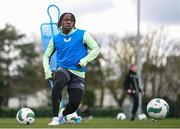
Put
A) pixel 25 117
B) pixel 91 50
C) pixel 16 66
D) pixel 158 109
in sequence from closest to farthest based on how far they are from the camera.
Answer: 1. pixel 91 50
2. pixel 25 117
3. pixel 158 109
4. pixel 16 66

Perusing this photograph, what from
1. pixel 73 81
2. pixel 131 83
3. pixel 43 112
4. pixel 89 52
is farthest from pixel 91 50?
pixel 43 112

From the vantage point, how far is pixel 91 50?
36.0 feet

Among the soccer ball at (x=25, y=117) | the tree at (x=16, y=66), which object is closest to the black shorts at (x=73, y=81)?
the soccer ball at (x=25, y=117)

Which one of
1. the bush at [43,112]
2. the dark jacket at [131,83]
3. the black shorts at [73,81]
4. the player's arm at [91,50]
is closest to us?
the player's arm at [91,50]

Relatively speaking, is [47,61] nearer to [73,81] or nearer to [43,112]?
[73,81]

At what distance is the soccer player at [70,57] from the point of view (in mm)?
10828

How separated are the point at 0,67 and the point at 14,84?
300 cm

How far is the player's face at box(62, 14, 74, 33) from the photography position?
10.9 meters

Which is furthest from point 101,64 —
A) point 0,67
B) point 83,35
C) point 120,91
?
point 83,35

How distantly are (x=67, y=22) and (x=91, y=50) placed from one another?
→ 67 cm

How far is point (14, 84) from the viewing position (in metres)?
68.6

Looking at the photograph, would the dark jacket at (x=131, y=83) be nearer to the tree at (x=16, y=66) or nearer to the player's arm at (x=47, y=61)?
the player's arm at (x=47, y=61)

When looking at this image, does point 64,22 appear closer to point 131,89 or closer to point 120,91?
point 131,89

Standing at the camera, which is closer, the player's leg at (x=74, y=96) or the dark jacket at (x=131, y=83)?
the player's leg at (x=74, y=96)
